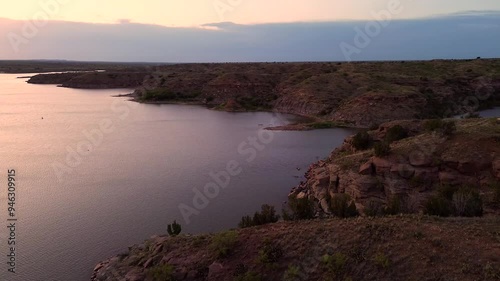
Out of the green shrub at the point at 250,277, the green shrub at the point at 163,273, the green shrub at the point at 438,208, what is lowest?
the green shrub at the point at 163,273

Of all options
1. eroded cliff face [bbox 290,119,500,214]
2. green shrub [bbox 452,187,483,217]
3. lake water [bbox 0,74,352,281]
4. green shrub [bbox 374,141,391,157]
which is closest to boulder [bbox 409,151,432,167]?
eroded cliff face [bbox 290,119,500,214]

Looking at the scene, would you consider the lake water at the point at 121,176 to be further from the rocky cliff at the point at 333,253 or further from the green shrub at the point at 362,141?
the green shrub at the point at 362,141

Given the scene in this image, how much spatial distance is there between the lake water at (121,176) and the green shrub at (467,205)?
8.76 metres

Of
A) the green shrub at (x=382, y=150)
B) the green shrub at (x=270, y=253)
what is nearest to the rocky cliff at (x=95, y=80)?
the green shrub at (x=382, y=150)

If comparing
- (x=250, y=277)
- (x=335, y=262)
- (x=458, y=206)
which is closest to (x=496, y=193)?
(x=458, y=206)

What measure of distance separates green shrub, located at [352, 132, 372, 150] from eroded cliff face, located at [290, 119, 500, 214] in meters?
1.94

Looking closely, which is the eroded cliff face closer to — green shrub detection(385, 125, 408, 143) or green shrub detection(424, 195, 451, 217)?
green shrub detection(385, 125, 408, 143)

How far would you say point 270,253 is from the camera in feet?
41.7

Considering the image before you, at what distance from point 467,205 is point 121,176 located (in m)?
18.7

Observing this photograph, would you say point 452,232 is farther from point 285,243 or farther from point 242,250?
point 242,250

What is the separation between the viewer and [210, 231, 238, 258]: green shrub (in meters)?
13.2

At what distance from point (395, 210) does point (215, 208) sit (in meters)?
8.68

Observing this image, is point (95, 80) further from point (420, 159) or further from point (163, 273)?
point (163, 273)

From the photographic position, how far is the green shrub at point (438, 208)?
14656 millimetres
